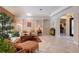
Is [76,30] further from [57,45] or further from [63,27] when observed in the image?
[57,45]

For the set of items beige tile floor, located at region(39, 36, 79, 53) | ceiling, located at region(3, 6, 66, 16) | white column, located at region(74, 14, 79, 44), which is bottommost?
beige tile floor, located at region(39, 36, 79, 53)

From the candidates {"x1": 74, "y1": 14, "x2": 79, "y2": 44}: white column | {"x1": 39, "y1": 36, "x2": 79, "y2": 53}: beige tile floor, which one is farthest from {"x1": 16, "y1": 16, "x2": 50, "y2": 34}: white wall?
{"x1": 74, "y1": 14, "x2": 79, "y2": 44}: white column

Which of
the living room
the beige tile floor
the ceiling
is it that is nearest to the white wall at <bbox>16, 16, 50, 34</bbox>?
the living room

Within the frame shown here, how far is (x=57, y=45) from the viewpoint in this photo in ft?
12.9

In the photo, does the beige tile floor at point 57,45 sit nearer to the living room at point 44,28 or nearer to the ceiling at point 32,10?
the living room at point 44,28

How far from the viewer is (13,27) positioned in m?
3.86

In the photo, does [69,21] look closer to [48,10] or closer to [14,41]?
[48,10]

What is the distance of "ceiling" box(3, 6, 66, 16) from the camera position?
12.6 ft

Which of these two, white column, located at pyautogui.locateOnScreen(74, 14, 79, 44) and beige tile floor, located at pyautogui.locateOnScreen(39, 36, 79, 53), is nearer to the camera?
beige tile floor, located at pyautogui.locateOnScreen(39, 36, 79, 53)

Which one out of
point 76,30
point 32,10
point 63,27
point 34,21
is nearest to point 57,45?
point 63,27

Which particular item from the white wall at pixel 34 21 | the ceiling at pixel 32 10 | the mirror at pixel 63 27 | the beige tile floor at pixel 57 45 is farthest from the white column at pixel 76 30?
the white wall at pixel 34 21

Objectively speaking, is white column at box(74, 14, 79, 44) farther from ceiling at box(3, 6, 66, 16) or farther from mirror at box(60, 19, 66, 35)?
ceiling at box(3, 6, 66, 16)

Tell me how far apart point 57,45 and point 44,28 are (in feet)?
1.94

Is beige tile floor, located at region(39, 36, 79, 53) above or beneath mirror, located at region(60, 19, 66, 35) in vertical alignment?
beneath
